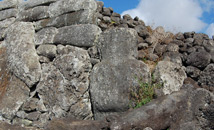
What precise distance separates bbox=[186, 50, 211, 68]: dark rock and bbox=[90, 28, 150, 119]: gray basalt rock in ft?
3.01

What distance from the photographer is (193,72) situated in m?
4.95

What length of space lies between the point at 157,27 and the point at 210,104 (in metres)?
2.34

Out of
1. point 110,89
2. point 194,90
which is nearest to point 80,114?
point 110,89

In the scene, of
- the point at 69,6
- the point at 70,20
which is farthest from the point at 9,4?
the point at 70,20

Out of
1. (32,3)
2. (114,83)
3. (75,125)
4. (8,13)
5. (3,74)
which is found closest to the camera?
(75,125)

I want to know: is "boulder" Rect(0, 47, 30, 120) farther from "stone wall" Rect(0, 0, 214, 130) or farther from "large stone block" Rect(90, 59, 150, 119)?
"large stone block" Rect(90, 59, 150, 119)

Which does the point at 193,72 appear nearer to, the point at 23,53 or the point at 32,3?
the point at 23,53

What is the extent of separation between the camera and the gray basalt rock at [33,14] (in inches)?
267

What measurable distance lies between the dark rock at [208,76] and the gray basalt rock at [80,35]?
2337mm

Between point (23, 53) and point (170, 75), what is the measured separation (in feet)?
12.1

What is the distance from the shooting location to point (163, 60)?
518 cm

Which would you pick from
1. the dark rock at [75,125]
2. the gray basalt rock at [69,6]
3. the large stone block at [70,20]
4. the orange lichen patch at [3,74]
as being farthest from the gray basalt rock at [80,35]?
the dark rock at [75,125]

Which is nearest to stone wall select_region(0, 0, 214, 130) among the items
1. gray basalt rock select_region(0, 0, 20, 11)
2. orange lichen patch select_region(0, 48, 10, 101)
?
orange lichen patch select_region(0, 48, 10, 101)

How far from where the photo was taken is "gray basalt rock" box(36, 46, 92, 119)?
5.44 m
